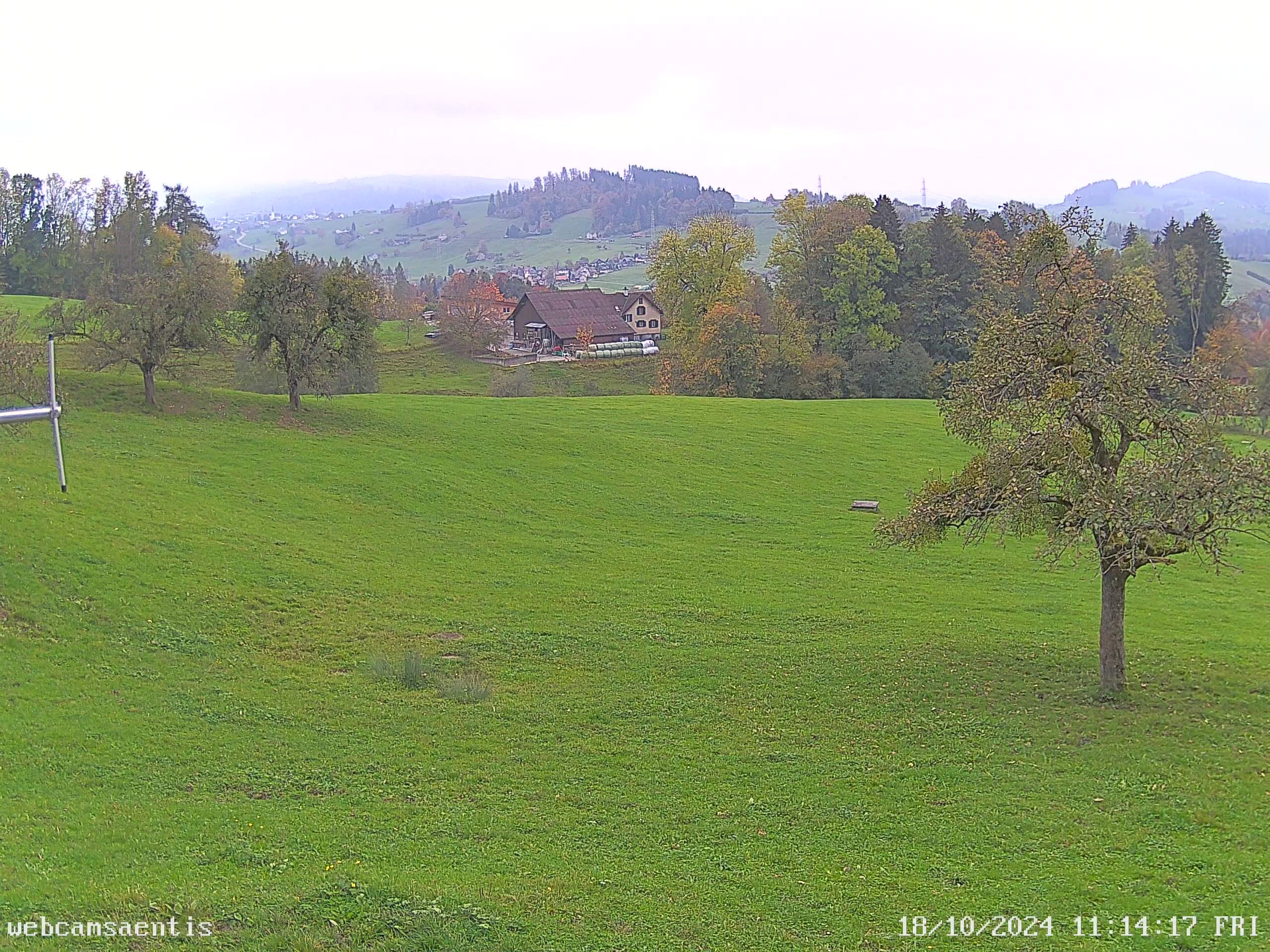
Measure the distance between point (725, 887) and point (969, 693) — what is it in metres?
10.2

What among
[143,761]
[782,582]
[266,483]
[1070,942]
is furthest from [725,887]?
[266,483]

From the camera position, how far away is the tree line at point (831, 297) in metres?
78.6

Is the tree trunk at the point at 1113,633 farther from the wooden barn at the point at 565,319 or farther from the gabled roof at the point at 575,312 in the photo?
the gabled roof at the point at 575,312

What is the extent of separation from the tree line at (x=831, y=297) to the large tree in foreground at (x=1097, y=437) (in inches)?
2202

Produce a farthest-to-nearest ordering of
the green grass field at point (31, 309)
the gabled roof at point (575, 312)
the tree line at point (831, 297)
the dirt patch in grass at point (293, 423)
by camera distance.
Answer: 1. the gabled roof at point (575, 312)
2. the tree line at point (831, 297)
3. the green grass field at point (31, 309)
4. the dirt patch in grass at point (293, 423)

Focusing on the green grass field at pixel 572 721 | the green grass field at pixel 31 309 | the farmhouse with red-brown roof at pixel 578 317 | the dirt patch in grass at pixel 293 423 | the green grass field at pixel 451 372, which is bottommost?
the green grass field at pixel 572 721

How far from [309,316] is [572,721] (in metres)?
32.4

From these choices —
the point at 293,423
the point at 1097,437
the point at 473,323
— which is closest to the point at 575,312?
the point at 473,323

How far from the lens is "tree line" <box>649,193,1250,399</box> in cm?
7862

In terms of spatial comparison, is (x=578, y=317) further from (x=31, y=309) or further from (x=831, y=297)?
(x=31, y=309)

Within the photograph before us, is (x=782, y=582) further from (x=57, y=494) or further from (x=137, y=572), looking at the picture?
(x=57, y=494)

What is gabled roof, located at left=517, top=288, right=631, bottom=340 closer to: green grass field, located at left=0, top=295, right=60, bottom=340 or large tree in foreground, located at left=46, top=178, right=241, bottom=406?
green grass field, located at left=0, top=295, right=60, bottom=340

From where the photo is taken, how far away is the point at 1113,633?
69.5ft

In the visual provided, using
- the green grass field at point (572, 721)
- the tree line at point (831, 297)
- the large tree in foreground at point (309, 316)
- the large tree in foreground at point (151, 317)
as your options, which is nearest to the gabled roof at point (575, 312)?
the tree line at point (831, 297)
